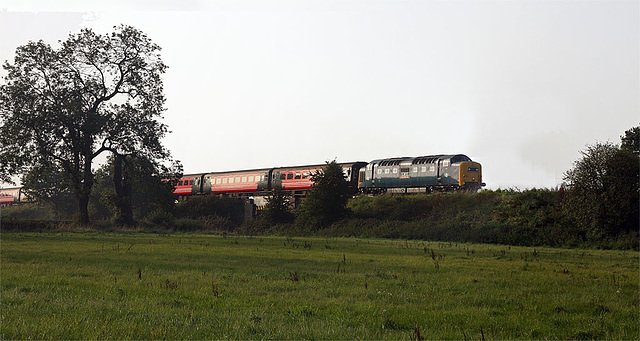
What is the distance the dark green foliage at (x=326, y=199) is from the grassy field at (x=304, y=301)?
29034mm

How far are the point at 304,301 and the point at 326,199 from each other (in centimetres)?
3576

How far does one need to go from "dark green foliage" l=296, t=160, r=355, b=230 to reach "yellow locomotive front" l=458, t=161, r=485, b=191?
32.5ft

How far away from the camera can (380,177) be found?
52.5 m

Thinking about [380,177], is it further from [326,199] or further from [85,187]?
[85,187]

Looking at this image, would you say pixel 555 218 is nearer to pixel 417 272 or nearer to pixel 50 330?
pixel 417 272

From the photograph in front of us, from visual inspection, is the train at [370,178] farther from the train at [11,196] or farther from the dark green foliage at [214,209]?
the train at [11,196]

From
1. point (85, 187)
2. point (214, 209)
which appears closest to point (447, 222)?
point (85, 187)

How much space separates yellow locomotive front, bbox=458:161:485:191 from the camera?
154 ft

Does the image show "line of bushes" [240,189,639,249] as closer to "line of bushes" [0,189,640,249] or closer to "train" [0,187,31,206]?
"line of bushes" [0,189,640,249]

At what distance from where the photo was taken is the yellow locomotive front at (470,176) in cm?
4684

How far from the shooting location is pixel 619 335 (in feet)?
25.7

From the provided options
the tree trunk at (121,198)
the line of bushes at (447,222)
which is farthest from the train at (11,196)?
the tree trunk at (121,198)

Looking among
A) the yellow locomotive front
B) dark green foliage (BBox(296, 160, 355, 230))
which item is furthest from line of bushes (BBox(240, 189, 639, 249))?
the yellow locomotive front

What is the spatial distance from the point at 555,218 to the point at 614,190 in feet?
16.1
